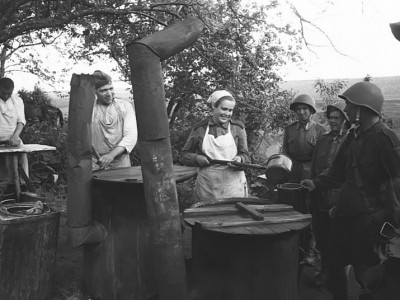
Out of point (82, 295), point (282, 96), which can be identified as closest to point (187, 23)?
point (82, 295)

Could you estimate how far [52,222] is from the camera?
411 cm

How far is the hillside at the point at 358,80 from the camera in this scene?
31.0 ft

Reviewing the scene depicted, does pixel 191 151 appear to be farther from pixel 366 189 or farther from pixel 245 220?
pixel 366 189

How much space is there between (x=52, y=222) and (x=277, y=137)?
6.55 metres

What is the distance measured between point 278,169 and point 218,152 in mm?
675

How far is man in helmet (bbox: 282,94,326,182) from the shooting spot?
5316mm

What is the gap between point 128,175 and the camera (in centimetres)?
422

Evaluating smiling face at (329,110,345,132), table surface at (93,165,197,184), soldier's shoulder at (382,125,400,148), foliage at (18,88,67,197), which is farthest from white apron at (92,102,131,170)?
foliage at (18,88,67,197)

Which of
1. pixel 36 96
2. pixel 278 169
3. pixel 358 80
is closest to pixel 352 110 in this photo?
pixel 278 169

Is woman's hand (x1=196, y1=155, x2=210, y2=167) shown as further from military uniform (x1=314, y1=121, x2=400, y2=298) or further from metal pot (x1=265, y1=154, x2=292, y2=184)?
military uniform (x1=314, y1=121, x2=400, y2=298)

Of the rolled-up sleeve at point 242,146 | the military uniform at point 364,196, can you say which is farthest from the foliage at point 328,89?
the military uniform at point 364,196

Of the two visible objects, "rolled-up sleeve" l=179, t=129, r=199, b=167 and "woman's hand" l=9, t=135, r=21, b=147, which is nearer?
"rolled-up sleeve" l=179, t=129, r=199, b=167

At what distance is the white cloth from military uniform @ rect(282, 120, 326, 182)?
2.01m

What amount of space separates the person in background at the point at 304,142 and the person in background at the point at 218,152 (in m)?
0.89
